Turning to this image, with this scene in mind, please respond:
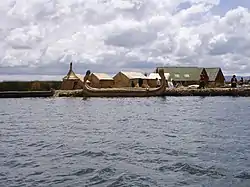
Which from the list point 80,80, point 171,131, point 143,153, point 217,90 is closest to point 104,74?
point 80,80

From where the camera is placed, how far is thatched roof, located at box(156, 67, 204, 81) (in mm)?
115944

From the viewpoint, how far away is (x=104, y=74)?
101000 millimetres

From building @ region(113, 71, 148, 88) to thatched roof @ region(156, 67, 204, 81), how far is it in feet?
56.7

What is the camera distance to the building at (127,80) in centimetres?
9812

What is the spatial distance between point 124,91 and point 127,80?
Answer: 11343mm

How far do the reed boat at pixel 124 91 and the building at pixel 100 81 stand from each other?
4715mm

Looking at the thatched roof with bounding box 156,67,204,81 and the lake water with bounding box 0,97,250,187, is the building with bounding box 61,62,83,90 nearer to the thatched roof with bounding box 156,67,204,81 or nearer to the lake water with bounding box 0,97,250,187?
the thatched roof with bounding box 156,67,204,81

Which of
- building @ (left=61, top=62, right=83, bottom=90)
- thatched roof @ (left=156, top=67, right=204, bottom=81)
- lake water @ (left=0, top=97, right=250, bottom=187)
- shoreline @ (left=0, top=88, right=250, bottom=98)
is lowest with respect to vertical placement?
lake water @ (left=0, top=97, right=250, bottom=187)

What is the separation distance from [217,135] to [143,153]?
7269mm

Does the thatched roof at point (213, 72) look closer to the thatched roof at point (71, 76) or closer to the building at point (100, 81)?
the building at point (100, 81)

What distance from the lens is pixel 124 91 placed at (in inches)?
3423

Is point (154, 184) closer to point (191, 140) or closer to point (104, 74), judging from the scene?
point (191, 140)

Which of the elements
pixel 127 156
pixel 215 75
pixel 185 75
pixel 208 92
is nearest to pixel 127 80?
pixel 208 92

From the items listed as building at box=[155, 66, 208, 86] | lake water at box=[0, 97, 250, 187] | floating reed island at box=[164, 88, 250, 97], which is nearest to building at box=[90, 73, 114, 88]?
floating reed island at box=[164, 88, 250, 97]
